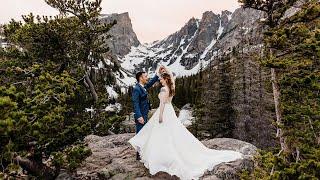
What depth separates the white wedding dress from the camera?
8820mm

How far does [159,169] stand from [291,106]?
411 centimetres

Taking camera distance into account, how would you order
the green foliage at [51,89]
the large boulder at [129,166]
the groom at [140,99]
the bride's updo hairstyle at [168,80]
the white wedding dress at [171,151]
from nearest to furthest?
the green foliage at [51,89] → the white wedding dress at [171,151] → the large boulder at [129,166] → the bride's updo hairstyle at [168,80] → the groom at [140,99]

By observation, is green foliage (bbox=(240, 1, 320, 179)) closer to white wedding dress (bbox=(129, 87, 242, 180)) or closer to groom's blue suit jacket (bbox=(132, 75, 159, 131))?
white wedding dress (bbox=(129, 87, 242, 180))

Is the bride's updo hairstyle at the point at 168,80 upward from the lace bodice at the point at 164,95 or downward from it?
upward

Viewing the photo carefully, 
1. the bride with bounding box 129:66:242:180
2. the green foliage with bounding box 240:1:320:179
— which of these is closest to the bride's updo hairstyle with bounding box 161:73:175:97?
the bride with bounding box 129:66:242:180

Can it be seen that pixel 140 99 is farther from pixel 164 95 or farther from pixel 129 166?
pixel 129 166

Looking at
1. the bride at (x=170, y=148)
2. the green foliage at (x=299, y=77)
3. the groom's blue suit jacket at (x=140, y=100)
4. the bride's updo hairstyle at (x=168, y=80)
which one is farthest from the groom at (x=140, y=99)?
the green foliage at (x=299, y=77)

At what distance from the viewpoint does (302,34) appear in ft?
34.0

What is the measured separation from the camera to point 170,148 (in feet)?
29.8

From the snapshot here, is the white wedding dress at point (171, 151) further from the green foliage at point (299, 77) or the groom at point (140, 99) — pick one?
the green foliage at point (299, 77)

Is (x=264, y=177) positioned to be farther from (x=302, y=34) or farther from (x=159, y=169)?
(x=302, y=34)

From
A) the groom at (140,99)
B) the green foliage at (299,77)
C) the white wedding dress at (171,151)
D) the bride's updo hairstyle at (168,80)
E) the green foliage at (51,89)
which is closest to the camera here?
the green foliage at (51,89)

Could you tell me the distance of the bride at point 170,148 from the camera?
8828 mm

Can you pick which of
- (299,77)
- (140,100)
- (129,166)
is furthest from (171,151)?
(299,77)
